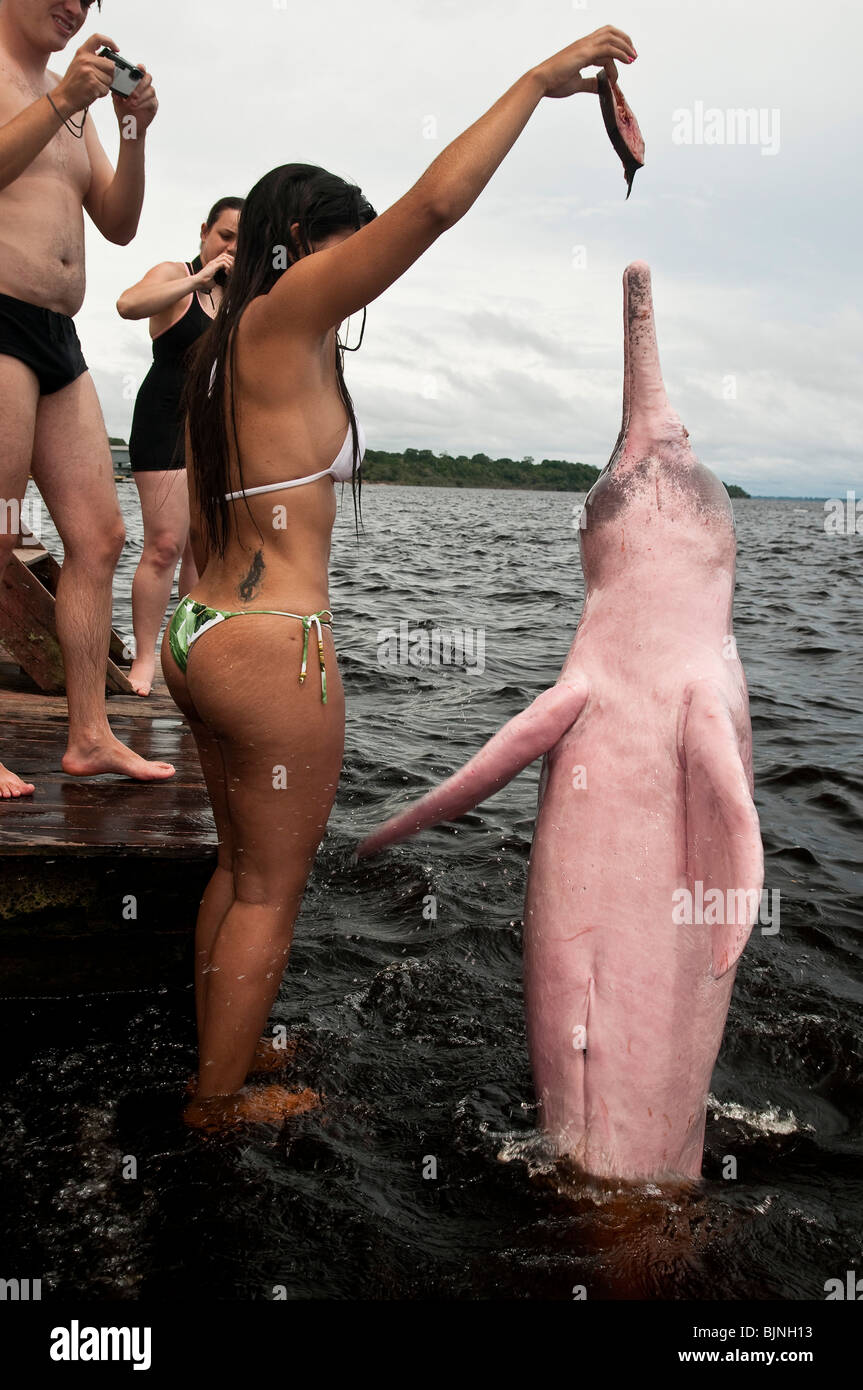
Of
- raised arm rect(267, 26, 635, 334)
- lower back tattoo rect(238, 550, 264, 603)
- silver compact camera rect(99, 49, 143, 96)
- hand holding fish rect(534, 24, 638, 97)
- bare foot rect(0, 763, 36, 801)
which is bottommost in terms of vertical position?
bare foot rect(0, 763, 36, 801)

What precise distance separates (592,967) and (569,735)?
0.73m

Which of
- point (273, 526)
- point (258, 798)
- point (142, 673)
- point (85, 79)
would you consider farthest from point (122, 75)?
point (142, 673)

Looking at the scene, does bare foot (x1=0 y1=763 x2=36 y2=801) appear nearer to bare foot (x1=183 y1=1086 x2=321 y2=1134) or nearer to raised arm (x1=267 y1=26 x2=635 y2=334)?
bare foot (x1=183 y1=1086 x2=321 y2=1134)

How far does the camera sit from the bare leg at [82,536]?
4211 mm

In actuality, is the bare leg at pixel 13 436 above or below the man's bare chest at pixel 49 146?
below

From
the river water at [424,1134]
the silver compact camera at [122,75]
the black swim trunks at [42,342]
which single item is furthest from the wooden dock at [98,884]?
the silver compact camera at [122,75]

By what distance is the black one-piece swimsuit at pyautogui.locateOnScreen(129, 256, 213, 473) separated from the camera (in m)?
5.89

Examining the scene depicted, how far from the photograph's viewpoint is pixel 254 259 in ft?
9.44

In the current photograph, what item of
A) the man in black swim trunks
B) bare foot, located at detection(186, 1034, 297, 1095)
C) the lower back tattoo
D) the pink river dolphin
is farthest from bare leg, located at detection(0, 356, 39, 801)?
bare foot, located at detection(186, 1034, 297, 1095)

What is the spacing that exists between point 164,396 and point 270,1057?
12.3ft

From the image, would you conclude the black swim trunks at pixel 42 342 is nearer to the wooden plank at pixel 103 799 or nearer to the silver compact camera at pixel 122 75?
the silver compact camera at pixel 122 75

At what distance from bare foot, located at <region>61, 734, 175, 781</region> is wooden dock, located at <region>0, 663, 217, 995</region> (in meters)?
0.07

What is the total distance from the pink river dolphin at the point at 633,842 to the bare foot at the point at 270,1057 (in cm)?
91

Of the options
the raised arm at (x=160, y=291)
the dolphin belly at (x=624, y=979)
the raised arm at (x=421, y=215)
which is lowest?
the dolphin belly at (x=624, y=979)
